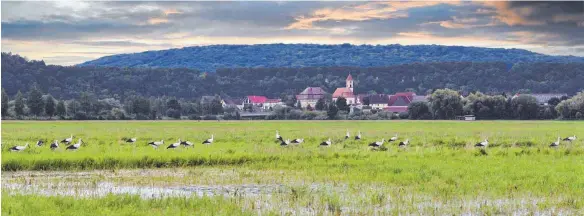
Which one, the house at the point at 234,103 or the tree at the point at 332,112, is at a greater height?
the house at the point at 234,103

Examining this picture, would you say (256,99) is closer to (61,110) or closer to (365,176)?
(61,110)

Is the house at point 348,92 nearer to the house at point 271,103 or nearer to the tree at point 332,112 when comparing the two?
the house at point 271,103

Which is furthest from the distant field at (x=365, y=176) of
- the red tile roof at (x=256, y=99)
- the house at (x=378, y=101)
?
the red tile roof at (x=256, y=99)

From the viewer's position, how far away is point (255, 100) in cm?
13975

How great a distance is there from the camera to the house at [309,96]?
129 meters

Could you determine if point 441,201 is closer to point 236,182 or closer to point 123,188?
point 236,182

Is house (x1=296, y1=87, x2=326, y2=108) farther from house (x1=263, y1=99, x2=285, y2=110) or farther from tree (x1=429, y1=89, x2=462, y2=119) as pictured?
tree (x1=429, y1=89, x2=462, y2=119)

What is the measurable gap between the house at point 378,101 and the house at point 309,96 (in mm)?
9567

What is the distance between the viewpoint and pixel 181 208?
14000 mm

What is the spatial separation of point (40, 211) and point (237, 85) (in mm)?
143313

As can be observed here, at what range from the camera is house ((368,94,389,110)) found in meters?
134

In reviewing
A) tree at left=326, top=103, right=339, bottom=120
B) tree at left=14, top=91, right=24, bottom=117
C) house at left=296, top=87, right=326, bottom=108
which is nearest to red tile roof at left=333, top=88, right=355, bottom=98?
house at left=296, top=87, right=326, bottom=108

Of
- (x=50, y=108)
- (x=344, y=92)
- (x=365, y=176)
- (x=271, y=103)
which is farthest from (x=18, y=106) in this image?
(x=365, y=176)

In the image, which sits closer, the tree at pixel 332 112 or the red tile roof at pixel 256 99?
the tree at pixel 332 112
